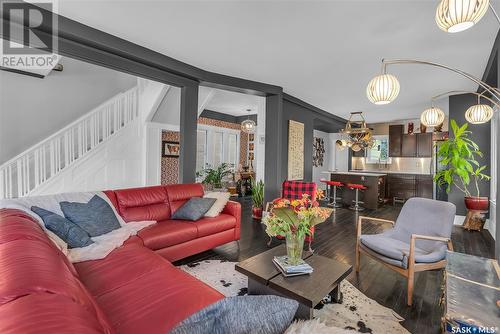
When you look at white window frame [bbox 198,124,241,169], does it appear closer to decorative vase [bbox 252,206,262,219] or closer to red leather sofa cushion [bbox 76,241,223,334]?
decorative vase [bbox 252,206,262,219]

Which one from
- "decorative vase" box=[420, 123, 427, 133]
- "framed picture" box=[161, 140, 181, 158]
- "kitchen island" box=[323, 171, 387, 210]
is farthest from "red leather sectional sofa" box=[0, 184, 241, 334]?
"decorative vase" box=[420, 123, 427, 133]

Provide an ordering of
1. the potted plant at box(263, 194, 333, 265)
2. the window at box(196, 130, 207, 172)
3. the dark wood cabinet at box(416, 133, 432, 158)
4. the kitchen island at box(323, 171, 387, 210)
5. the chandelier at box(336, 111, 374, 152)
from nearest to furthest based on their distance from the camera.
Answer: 1. the potted plant at box(263, 194, 333, 265)
2. the chandelier at box(336, 111, 374, 152)
3. the kitchen island at box(323, 171, 387, 210)
4. the dark wood cabinet at box(416, 133, 432, 158)
5. the window at box(196, 130, 207, 172)

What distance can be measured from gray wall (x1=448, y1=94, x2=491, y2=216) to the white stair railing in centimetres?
680

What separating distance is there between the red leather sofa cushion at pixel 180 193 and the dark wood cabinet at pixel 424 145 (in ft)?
24.2

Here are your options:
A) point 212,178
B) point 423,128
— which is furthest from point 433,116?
point 212,178

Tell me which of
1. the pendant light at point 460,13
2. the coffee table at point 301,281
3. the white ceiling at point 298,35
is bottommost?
the coffee table at point 301,281

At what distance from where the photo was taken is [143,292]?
5.00 feet

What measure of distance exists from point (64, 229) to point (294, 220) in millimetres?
2099

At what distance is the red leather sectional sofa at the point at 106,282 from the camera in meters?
0.75

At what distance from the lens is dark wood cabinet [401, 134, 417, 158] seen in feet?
25.5

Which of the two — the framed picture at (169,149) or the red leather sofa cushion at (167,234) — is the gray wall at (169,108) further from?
the red leather sofa cushion at (167,234)

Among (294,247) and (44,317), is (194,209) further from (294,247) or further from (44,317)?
(44,317)

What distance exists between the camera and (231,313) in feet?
2.60

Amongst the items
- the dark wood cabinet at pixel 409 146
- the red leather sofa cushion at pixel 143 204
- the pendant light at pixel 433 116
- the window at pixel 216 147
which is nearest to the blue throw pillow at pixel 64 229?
the red leather sofa cushion at pixel 143 204
